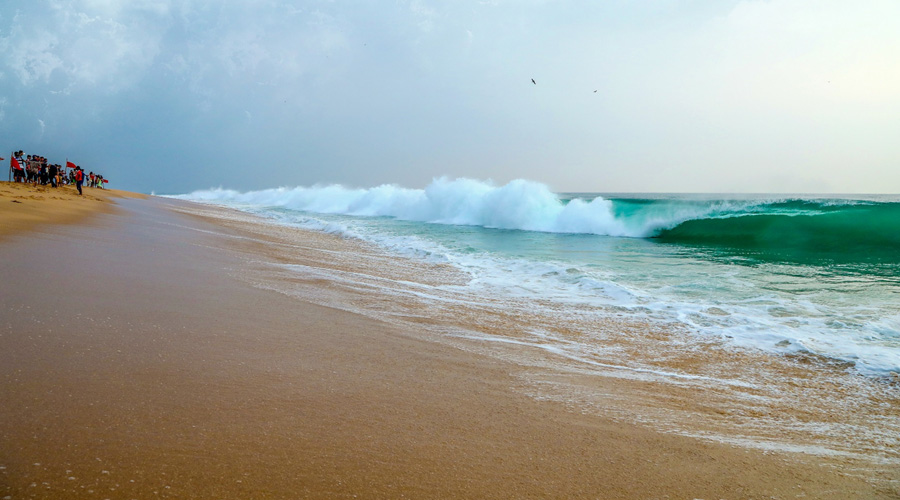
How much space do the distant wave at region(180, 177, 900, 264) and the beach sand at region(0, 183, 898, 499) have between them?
11.6 m

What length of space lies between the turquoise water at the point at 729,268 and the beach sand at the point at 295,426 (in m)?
2.51

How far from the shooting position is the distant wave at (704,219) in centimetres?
1405

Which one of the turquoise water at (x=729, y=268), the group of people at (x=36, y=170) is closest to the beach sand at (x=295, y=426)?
the turquoise water at (x=729, y=268)

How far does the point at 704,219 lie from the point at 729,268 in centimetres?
1117

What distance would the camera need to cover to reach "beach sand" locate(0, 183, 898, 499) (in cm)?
166

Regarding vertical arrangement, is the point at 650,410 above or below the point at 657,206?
below

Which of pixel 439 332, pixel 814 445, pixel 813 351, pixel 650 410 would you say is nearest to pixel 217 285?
pixel 439 332

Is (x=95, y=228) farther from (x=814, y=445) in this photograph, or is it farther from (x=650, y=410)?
(x=814, y=445)

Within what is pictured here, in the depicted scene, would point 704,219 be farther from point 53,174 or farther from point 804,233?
point 53,174

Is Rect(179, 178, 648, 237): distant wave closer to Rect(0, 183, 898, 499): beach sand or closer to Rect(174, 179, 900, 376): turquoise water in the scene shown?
Rect(174, 179, 900, 376): turquoise water

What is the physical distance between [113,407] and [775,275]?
A: 9233mm

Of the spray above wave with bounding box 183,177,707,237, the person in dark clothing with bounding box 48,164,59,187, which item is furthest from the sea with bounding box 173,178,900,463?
the person in dark clothing with bounding box 48,164,59,187

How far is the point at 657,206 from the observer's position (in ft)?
71.4

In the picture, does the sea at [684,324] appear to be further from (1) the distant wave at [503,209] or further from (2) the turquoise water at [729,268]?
(1) the distant wave at [503,209]
